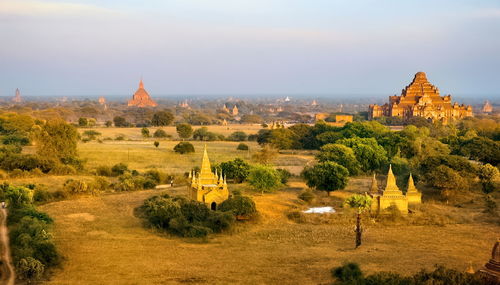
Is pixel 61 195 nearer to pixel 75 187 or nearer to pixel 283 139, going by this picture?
pixel 75 187

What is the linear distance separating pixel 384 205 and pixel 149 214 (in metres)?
11.5

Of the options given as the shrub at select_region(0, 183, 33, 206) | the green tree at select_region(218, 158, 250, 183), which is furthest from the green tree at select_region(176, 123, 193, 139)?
the shrub at select_region(0, 183, 33, 206)

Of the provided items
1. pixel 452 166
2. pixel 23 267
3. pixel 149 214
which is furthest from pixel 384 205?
pixel 23 267

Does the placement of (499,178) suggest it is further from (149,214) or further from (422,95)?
(422,95)

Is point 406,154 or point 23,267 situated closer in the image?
point 23,267

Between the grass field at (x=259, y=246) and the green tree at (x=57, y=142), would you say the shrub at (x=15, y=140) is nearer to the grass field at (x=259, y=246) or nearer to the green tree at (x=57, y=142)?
the green tree at (x=57, y=142)

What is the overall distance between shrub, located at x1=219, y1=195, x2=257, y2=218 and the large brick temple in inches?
2483

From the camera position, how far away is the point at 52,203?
3008 cm

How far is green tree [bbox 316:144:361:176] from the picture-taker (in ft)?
125

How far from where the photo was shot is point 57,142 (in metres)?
43.8

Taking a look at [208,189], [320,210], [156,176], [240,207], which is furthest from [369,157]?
[240,207]

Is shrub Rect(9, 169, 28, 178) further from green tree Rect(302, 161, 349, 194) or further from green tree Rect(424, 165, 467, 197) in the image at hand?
green tree Rect(424, 165, 467, 197)

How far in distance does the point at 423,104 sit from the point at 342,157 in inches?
2033

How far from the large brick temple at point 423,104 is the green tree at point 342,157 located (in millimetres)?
48187
